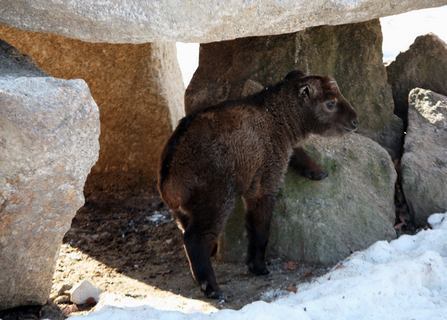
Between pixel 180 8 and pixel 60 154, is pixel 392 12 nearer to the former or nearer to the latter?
pixel 180 8

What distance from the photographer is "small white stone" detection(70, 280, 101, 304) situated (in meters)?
6.05

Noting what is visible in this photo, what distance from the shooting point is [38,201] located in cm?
522

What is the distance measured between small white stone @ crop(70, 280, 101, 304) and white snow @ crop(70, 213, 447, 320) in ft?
0.43

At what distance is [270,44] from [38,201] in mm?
2972

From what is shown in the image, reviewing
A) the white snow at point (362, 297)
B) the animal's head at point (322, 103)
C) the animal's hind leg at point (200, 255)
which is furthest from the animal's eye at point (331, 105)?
the animal's hind leg at point (200, 255)

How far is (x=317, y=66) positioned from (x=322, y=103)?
2.21 feet

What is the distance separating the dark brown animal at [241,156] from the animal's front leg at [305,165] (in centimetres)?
3

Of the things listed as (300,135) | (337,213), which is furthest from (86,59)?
(337,213)

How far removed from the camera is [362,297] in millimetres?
5254

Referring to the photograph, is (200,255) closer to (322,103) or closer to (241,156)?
(241,156)

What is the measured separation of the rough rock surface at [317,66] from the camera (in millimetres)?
7434

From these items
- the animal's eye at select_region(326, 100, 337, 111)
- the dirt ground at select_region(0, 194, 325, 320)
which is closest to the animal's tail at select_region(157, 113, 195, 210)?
the dirt ground at select_region(0, 194, 325, 320)

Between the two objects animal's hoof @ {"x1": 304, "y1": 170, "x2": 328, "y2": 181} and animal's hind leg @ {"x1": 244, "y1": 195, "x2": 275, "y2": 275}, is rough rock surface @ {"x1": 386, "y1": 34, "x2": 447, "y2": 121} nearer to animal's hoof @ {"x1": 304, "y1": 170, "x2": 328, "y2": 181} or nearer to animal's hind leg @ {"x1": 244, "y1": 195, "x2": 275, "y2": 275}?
animal's hoof @ {"x1": 304, "y1": 170, "x2": 328, "y2": 181}

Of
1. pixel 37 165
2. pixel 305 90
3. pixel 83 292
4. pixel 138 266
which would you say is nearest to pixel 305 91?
pixel 305 90
